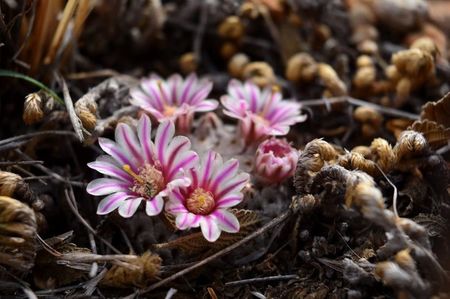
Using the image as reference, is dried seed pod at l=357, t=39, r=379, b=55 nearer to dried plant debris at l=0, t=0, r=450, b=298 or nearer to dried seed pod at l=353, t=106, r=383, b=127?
dried plant debris at l=0, t=0, r=450, b=298

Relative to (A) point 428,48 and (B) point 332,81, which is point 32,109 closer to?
(B) point 332,81

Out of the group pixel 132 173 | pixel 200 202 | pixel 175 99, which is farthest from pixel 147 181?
pixel 175 99

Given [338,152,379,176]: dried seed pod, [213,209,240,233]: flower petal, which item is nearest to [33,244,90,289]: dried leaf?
[213,209,240,233]: flower petal

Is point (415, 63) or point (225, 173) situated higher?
point (415, 63)

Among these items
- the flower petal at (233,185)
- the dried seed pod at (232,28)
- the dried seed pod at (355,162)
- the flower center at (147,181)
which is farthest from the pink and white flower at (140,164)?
the dried seed pod at (232,28)

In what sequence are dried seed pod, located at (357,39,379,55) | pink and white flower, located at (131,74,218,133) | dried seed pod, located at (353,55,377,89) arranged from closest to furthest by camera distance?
pink and white flower, located at (131,74,218,133) < dried seed pod, located at (353,55,377,89) < dried seed pod, located at (357,39,379,55)

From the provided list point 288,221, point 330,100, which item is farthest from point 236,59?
point 288,221
